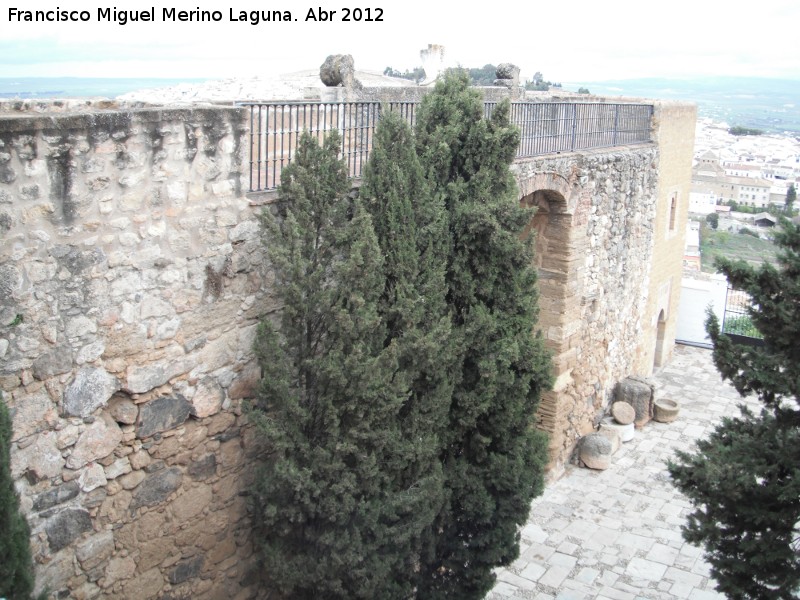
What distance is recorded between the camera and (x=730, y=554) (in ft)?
17.5

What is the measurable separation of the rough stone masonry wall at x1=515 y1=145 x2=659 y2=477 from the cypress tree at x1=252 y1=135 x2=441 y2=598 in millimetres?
3379

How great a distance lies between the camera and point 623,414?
1170 centimetres

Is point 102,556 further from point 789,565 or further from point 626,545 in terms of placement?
point 626,545

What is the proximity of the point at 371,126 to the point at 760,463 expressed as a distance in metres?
3.94

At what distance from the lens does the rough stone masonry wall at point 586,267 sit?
9.49 m

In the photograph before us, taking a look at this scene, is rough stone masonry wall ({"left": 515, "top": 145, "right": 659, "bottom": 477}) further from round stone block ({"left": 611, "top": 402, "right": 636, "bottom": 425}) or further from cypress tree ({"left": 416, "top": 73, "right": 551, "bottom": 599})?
cypress tree ({"left": 416, "top": 73, "right": 551, "bottom": 599})

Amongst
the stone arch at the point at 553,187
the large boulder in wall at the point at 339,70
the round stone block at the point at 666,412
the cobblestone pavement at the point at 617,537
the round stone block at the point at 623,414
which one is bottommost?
the cobblestone pavement at the point at 617,537

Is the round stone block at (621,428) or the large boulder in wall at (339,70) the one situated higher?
the large boulder in wall at (339,70)

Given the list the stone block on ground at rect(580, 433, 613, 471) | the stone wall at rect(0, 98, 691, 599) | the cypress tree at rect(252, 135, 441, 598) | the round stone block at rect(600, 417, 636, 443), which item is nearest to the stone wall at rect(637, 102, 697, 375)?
the round stone block at rect(600, 417, 636, 443)

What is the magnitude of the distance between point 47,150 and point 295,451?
232 centimetres

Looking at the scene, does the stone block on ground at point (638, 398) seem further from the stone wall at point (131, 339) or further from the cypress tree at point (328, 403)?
the stone wall at point (131, 339)

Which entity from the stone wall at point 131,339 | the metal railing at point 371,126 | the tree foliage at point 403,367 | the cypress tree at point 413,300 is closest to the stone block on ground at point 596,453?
the metal railing at point 371,126

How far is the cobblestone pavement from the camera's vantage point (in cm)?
796

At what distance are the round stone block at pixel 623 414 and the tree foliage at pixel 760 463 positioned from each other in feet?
20.5
